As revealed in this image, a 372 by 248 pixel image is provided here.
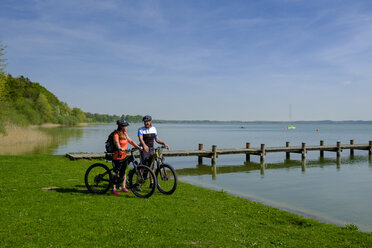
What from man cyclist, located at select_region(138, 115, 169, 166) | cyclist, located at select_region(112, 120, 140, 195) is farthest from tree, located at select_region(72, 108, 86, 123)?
cyclist, located at select_region(112, 120, 140, 195)

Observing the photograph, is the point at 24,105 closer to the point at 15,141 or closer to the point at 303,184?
the point at 15,141

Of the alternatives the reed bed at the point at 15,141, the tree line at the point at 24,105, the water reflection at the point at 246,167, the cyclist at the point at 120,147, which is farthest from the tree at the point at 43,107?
the cyclist at the point at 120,147

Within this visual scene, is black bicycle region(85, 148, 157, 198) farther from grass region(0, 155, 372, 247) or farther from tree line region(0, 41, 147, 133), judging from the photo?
tree line region(0, 41, 147, 133)

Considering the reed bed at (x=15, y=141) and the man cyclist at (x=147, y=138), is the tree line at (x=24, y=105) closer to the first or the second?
the reed bed at (x=15, y=141)

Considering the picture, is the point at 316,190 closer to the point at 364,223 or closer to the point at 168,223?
the point at 364,223

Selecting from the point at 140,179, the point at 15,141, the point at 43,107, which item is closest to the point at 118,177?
the point at 140,179

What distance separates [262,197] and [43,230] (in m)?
11.7

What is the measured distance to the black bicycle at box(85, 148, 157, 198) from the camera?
10000mm

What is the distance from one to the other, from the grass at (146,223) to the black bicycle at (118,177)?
12.4 inches

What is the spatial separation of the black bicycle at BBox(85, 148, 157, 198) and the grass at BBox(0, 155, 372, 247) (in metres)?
0.31

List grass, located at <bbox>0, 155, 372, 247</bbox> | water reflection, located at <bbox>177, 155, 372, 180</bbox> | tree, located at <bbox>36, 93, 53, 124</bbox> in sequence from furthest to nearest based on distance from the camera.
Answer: tree, located at <bbox>36, 93, 53, 124</bbox> < water reflection, located at <bbox>177, 155, 372, 180</bbox> < grass, located at <bbox>0, 155, 372, 247</bbox>

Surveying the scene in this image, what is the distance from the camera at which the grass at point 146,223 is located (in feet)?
20.7

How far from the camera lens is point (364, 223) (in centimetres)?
1181

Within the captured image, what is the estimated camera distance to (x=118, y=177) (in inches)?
404
